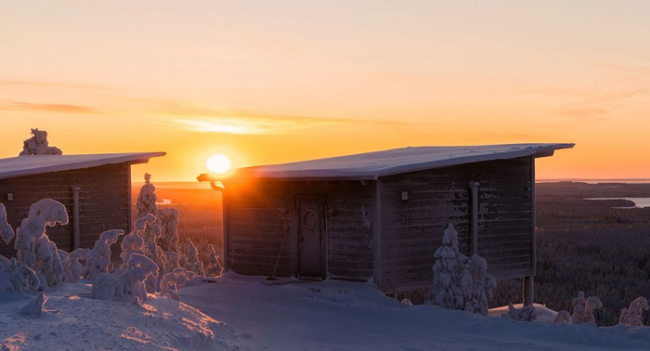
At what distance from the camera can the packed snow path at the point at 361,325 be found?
13266mm

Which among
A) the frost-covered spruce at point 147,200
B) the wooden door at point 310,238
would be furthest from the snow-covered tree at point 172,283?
the frost-covered spruce at point 147,200

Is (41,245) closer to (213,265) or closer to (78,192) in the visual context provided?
(78,192)

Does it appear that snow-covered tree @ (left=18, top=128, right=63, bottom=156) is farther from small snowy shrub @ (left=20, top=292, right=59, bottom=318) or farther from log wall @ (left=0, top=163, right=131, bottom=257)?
small snowy shrub @ (left=20, top=292, right=59, bottom=318)

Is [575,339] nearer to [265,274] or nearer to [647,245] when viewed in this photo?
[265,274]

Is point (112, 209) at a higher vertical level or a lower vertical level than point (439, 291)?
higher

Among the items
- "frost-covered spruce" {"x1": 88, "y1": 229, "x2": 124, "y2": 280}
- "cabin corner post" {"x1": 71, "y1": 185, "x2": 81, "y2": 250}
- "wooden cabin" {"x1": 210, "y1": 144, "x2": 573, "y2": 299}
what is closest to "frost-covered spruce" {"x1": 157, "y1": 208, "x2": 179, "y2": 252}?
"wooden cabin" {"x1": 210, "y1": 144, "x2": 573, "y2": 299}

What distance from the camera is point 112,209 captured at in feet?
71.3

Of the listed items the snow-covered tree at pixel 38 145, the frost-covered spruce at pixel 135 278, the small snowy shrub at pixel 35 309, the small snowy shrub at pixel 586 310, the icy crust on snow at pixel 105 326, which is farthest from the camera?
the snow-covered tree at pixel 38 145

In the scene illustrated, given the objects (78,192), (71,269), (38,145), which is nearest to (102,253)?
(71,269)

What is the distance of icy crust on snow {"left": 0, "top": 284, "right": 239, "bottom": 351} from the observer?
9180 millimetres

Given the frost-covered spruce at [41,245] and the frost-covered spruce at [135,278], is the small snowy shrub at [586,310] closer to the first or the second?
the frost-covered spruce at [135,278]

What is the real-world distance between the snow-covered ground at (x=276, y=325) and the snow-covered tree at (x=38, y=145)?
1501 cm

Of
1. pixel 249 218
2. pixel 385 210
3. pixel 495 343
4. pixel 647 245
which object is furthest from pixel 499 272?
pixel 647 245

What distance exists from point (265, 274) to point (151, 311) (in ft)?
28.8
